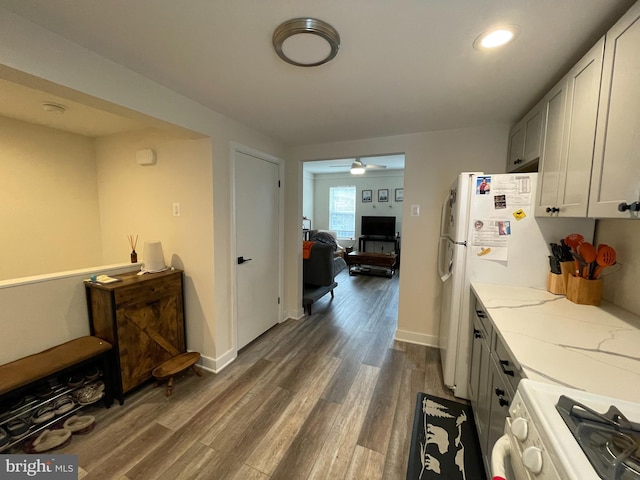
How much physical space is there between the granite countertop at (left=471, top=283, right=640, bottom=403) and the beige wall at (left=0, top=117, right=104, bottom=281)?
12.8ft

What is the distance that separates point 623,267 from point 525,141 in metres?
1.06

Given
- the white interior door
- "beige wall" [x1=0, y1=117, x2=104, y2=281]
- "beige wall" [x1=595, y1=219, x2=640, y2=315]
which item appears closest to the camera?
"beige wall" [x1=595, y1=219, x2=640, y2=315]

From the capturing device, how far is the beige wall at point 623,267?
54.1 inches

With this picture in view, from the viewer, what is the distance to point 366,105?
79.7 inches

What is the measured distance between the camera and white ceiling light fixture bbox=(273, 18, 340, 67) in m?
1.17

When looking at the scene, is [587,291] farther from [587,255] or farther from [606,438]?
[606,438]

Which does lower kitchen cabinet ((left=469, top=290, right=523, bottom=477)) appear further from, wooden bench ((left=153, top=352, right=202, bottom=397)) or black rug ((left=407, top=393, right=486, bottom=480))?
wooden bench ((left=153, top=352, right=202, bottom=397))

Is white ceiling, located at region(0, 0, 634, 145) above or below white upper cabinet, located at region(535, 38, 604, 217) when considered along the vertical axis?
above

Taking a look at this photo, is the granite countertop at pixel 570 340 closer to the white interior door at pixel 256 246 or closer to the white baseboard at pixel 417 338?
the white baseboard at pixel 417 338

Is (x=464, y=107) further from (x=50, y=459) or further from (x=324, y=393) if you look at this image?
(x=50, y=459)

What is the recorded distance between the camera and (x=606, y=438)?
617mm

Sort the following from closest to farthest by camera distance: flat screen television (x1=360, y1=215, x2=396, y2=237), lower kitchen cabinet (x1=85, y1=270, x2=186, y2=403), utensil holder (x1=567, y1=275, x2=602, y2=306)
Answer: utensil holder (x1=567, y1=275, x2=602, y2=306) → lower kitchen cabinet (x1=85, y1=270, x2=186, y2=403) → flat screen television (x1=360, y1=215, x2=396, y2=237)

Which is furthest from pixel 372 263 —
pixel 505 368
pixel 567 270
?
pixel 505 368

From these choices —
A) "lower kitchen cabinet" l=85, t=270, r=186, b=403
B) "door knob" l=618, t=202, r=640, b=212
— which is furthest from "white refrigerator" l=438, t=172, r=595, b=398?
"lower kitchen cabinet" l=85, t=270, r=186, b=403
